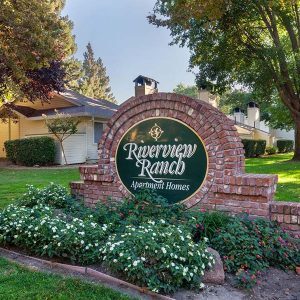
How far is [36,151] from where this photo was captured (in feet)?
52.1

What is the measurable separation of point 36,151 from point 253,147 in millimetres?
14319

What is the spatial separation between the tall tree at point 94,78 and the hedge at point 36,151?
30302 millimetres

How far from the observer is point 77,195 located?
19.1 feet

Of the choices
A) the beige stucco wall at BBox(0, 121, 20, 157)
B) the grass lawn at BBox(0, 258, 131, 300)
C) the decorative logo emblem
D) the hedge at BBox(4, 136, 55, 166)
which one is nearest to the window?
the hedge at BBox(4, 136, 55, 166)

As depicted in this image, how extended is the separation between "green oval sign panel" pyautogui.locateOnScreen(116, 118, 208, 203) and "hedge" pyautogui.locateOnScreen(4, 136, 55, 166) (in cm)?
1146

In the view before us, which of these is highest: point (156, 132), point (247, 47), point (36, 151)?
point (247, 47)

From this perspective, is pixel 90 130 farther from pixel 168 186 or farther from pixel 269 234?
pixel 269 234

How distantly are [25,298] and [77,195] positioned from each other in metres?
2.99

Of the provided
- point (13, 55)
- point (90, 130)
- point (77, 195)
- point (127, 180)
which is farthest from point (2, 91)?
point (127, 180)

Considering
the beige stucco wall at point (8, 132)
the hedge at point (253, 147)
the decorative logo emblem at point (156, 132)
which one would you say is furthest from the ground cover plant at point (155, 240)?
the hedge at point (253, 147)

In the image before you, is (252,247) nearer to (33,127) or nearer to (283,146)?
(33,127)

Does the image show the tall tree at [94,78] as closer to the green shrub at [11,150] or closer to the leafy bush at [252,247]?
the green shrub at [11,150]

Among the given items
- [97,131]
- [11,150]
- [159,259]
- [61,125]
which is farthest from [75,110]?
[159,259]

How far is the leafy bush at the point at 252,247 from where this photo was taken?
137 inches
